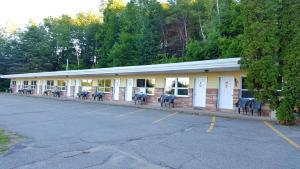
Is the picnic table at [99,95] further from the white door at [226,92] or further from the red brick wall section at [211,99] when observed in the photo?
the white door at [226,92]

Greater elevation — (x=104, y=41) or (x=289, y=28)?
(x=104, y=41)

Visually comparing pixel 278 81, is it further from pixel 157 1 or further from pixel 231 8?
pixel 157 1

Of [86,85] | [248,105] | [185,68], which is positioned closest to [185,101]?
A: [185,68]

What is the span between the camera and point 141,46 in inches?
1620

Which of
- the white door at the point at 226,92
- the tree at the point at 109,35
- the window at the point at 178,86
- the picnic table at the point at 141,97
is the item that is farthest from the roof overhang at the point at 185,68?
the tree at the point at 109,35

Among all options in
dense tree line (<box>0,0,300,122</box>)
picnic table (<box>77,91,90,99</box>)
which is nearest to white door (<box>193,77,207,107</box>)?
dense tree line (<box>0,0,300,122</box>)

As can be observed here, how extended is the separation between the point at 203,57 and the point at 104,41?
82.3ft

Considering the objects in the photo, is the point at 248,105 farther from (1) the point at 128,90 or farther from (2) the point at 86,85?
(2) the point at 86,85

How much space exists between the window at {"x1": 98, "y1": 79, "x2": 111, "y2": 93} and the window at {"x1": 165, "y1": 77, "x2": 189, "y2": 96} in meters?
7.20

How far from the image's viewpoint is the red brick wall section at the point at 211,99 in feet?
53.8

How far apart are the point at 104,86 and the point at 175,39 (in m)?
18.7

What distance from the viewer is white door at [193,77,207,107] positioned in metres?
17.1

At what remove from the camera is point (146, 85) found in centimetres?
2109

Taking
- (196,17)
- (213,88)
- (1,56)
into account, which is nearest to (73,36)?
(1,56)
